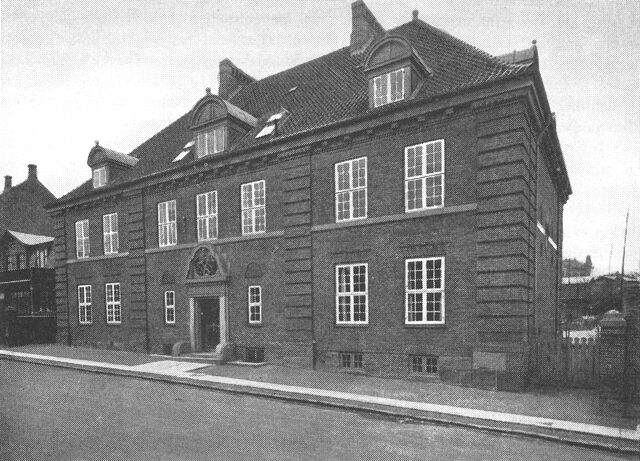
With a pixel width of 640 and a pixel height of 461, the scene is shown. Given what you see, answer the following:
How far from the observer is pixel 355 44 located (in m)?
20.0

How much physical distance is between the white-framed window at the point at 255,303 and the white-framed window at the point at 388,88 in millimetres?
8662

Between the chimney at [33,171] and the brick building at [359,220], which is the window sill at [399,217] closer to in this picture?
the brick building at [359,220]

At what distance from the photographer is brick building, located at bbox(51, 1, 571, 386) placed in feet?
39.8

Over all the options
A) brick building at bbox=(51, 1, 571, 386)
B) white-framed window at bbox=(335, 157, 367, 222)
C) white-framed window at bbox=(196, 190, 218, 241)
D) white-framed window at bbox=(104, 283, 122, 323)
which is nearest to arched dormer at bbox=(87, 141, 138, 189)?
brick building at bbox=(51, 1, 571, 386)

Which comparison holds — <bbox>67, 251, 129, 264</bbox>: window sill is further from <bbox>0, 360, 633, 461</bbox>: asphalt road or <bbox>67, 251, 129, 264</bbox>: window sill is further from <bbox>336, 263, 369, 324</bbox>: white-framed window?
<bbox>336, 263, 369, 324</bbox>: white-framed window

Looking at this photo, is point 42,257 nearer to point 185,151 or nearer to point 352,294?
point 185,151

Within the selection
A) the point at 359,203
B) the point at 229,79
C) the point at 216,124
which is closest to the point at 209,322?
the point at 216,124

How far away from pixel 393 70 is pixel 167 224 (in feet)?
42.7

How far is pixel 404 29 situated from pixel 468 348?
13171 millimetres

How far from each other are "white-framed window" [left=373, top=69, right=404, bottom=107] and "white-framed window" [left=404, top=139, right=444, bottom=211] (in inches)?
79.8

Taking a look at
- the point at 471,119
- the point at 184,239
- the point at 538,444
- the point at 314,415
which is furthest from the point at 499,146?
the point at 184,239

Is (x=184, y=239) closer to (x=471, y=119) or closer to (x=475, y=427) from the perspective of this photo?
(x=471, y=119)

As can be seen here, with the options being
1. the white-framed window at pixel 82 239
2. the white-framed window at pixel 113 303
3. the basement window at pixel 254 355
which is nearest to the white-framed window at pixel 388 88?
the basement window at pixel 254 355

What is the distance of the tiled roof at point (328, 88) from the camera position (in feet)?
44.4
